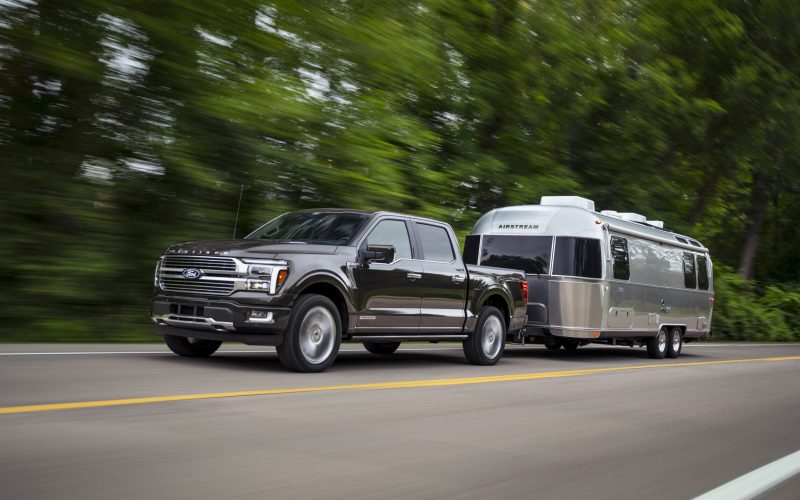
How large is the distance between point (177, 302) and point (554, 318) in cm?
746

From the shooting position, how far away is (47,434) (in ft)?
18.2

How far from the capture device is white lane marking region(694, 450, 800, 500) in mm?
5172

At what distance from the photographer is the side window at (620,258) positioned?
16188 millimetres

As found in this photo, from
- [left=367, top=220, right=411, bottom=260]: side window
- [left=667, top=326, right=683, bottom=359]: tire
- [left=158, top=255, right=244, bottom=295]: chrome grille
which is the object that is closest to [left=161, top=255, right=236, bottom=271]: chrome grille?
[left=158, top=255, right=244, bottom=295]: chrome grille

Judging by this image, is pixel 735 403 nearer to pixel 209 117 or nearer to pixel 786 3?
pixel 209 117

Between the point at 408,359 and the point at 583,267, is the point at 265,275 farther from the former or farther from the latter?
the point at 583,267

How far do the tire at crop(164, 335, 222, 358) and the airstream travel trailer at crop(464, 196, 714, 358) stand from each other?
6.46m

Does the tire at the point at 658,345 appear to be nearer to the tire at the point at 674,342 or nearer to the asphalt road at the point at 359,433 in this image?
the tire at the point at 674,342

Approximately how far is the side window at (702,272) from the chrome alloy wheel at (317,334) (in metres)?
12.8

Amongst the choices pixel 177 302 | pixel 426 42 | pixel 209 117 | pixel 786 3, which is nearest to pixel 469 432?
pixel 177 302

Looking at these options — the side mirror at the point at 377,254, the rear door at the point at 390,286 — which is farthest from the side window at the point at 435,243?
the side mirror at the point at 377,254

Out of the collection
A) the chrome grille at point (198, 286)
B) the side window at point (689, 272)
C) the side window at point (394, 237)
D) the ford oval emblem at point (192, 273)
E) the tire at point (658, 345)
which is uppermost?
the side window at point (689, 272)

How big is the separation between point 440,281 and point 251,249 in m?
3.08

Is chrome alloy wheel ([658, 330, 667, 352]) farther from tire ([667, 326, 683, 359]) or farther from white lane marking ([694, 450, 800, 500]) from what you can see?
white lane marking ([694, 450, 800, 500])
